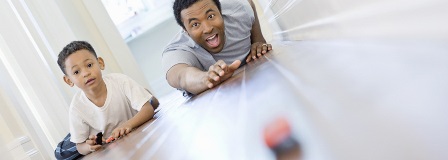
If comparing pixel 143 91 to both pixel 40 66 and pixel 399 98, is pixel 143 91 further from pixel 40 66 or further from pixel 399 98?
pixel 399 98

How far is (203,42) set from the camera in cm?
176

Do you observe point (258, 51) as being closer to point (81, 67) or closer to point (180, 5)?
point (180, 5)

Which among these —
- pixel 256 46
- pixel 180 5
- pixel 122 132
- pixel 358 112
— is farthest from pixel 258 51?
pixel 358 112

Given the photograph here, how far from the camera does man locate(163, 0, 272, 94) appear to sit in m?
1.56

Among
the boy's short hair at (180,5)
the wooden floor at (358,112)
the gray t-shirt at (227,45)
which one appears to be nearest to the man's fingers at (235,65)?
the gray t-shirt at (227,45)

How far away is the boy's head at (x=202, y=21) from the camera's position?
Result: 167 cm

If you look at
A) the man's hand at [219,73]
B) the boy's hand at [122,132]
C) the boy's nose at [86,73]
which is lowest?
the boy's hand at [122,132]

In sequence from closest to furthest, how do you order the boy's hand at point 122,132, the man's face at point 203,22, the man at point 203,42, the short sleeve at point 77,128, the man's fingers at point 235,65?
the man's fingers at point 235,65, the boy's hand at point 122,132, the man at point 203,42, the man's face at point 203,22, the short sleeve at point 77,128

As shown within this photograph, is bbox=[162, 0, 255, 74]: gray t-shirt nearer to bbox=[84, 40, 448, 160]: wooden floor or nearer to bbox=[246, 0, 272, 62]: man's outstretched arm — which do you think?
bbox=[246, 0, 272, 62]: man's outstretched arm

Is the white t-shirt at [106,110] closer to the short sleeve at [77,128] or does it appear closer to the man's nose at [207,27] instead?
the short sleeve at [77,128]

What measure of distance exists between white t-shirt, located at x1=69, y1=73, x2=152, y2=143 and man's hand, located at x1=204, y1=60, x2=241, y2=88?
0.51m

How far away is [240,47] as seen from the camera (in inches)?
77.3

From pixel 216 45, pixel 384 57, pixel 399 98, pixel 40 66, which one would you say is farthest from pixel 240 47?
pixel 399 98

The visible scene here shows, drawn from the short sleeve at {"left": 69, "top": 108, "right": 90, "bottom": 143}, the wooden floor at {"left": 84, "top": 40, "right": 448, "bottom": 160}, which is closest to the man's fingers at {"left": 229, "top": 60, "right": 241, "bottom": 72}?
the wooden floor at {"left": 84, "top": 40, "right": 448, "bottom": 160}
